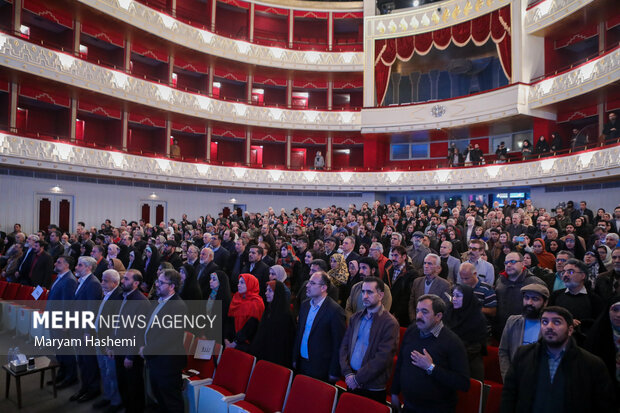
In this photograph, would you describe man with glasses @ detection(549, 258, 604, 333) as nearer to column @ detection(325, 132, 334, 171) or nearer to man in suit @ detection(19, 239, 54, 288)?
man in suit @ detection(19, 239, 54, 288)

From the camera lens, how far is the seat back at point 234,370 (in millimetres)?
3631

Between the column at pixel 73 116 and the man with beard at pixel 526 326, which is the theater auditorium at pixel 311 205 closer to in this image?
the man with beard at pixel 526 326

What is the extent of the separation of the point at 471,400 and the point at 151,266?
5005 mm

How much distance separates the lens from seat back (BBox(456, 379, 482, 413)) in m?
2.83

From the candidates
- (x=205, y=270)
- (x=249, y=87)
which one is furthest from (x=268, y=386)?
(x=249, y=87)

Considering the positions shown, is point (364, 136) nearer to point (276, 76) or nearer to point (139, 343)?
point (276, 76)

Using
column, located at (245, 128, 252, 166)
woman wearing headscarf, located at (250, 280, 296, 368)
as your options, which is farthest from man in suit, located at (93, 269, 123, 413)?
column, located at (245, 128, 252, 166)

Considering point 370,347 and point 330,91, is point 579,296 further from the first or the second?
point 330,91

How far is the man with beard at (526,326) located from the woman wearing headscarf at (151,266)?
16.3 ft

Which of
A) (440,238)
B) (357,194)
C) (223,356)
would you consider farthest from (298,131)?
(223,356)

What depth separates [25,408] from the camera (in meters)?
4.18

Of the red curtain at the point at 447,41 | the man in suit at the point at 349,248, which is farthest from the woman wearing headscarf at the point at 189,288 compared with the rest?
the red curtain at the point at 447,41

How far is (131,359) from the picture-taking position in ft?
12.4

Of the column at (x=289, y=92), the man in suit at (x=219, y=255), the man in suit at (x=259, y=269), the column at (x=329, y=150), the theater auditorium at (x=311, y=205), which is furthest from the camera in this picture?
the column at (x=329, y=150)
